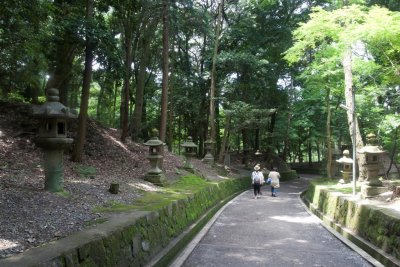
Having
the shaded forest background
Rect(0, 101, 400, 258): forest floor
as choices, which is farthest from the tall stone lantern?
the shaded forest background

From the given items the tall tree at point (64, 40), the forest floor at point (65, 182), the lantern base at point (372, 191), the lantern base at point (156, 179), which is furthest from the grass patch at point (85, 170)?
the lantern base at point (372, 191)

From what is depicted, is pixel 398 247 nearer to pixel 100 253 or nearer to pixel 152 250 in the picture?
pixel 152 250

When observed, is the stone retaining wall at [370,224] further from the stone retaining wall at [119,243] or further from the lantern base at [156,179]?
the lantern base at [156,179]

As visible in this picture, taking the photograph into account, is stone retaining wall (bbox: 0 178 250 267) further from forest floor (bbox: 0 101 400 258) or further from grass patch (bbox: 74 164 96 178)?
grass patch (bbox: 74 164 96 178)

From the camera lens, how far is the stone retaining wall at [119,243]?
3946 millimetres

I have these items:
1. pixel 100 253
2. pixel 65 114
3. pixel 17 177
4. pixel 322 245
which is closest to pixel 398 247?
pixel 322 245

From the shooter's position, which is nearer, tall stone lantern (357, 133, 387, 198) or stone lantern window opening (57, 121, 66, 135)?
stone lantern window opening (57, 121, 66, 135)

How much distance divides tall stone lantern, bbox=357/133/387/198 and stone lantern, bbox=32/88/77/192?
28.4 ft

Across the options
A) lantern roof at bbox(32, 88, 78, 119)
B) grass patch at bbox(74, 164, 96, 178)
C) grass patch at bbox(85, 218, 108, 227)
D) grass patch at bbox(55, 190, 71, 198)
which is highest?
lantern roof at bbox(32, 88, 78, 119)

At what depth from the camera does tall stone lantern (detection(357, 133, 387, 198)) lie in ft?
36.7

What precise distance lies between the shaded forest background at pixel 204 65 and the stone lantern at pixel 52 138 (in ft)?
8.89

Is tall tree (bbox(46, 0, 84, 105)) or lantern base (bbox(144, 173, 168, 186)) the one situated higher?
tall tree (bbox(46, 0, 84, 105))

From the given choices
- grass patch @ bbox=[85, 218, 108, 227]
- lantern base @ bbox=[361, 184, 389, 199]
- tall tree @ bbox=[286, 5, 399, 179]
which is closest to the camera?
grass patch @ bbox=[85, 218, 108, 227]

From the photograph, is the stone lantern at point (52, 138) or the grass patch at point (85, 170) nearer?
the stone lantern at point (52, 138)
